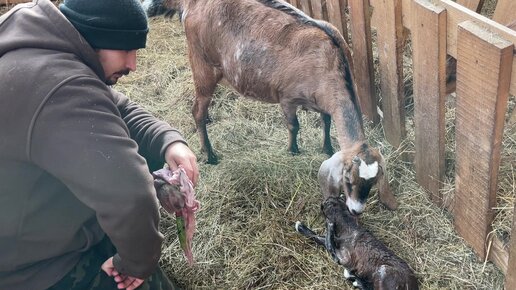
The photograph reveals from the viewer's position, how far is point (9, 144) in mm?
1980

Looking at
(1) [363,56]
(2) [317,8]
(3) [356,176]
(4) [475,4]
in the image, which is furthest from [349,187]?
(2) [317,8]

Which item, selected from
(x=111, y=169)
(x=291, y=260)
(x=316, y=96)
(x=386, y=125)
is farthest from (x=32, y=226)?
(x=386, y=125)

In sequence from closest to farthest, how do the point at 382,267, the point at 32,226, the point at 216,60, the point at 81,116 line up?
the point at 81,116, the point at 32,226, the point at 382,267, the point at 216,60

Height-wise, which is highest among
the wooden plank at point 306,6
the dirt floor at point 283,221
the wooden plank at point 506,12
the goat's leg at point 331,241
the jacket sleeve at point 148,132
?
the jacket sleeve at point 148,132

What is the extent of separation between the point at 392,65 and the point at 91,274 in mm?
2457

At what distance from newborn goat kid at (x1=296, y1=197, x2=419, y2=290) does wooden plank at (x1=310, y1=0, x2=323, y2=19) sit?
6.93 feet

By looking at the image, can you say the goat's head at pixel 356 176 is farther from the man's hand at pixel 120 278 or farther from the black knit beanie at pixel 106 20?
the black knit beanie at pixel 106 20

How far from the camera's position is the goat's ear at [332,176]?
3.46 m

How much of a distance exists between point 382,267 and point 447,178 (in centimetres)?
96

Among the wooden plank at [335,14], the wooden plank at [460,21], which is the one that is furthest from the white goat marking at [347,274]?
the wooden plank at [335,14]

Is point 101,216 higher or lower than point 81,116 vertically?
lower

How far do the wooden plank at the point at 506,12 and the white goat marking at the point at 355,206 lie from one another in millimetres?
1990

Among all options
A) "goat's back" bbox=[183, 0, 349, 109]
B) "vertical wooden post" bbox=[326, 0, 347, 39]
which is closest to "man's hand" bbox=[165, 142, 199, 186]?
"goat's back" bbox=[183, 0, 349, 109]

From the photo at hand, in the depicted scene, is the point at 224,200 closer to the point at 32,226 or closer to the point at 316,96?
the point at 316,96
